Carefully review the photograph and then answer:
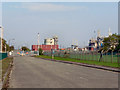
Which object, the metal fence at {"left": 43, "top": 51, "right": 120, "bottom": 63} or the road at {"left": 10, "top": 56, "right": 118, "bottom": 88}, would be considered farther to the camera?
the metal fence at {"left": 43, "top": 51, "right": 120, "bottom": 63}

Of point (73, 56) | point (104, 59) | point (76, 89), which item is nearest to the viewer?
point (76, 89)

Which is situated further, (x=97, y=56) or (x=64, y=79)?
(x=97, y=56)

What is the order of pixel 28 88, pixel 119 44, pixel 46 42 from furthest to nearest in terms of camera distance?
1. pixel 46 42
2. pixel 119 44
3. pixel 28 88

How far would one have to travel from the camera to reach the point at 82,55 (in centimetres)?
4578

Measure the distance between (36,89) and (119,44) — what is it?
78.7 m

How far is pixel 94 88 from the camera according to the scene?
424 inches

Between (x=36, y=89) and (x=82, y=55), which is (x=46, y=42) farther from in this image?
(x=36, y=89)

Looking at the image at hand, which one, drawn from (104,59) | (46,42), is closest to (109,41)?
(104,59)

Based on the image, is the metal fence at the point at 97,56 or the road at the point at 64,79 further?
the metal fence at the point at 97,56

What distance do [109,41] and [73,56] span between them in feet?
129

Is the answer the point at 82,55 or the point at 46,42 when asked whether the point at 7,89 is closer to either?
the point at 82,55

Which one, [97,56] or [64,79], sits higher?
[64,79]

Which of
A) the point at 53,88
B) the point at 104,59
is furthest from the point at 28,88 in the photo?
the point at 104,59

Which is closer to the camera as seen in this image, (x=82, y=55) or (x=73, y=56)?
(x=82, y=55)
